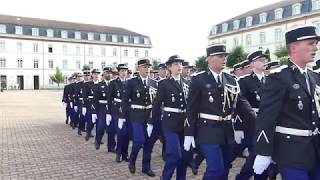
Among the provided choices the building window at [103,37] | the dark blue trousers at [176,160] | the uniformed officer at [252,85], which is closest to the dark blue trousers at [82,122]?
the uniformed officer at [252,85]

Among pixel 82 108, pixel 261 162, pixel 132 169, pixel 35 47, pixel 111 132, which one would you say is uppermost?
pixel 35 47

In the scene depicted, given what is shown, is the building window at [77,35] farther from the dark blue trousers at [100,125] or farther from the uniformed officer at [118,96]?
the uniformed officer at [118,96]

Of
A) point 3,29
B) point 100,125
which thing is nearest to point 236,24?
point 3,29

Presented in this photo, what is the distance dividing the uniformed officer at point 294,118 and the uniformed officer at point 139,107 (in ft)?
13.2

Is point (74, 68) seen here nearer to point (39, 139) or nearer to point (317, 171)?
point (39, 139)

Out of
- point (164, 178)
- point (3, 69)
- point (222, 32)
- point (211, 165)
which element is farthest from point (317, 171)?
point (3, 69)

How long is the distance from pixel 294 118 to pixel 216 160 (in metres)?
1.42

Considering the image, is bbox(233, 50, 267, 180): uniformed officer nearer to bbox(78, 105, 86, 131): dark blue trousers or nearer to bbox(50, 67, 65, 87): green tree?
bbox(78, 105, 86, 131): dark blue trousers

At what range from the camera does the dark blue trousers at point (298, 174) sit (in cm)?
359

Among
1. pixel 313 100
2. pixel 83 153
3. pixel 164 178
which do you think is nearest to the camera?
pixel 313 100

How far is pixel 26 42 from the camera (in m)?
75.5

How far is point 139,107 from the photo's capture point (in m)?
7.82

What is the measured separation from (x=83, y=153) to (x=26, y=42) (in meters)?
70.7

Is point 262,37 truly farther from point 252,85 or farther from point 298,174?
point 298,174
